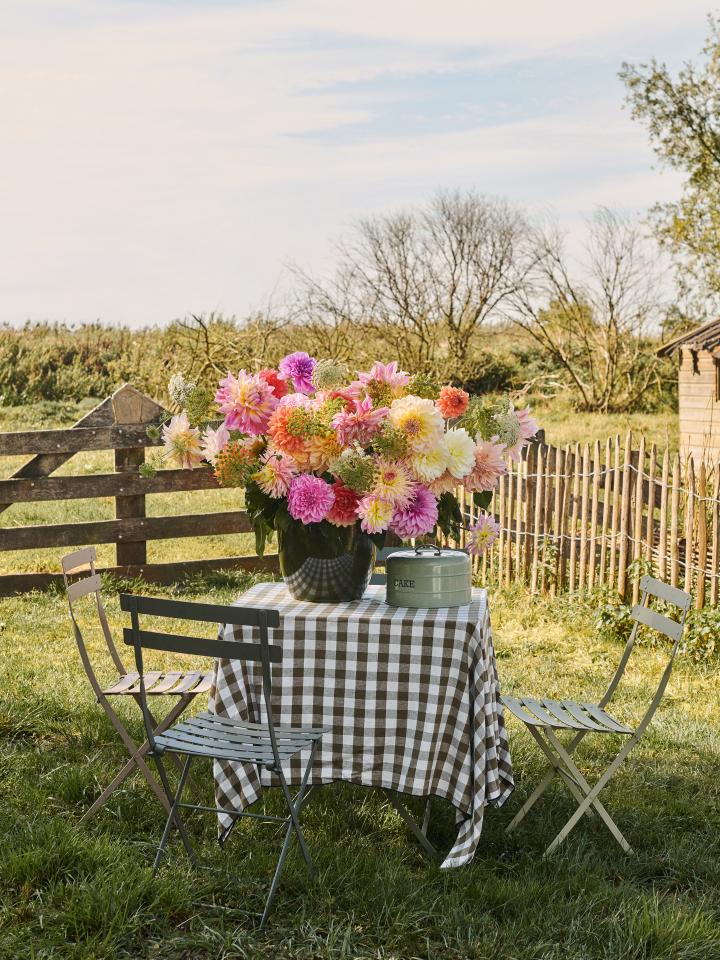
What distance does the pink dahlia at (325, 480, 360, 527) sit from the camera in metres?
3.93

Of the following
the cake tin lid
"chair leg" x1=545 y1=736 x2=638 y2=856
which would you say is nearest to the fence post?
the cake tin lid

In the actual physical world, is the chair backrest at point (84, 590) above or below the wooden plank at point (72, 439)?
below

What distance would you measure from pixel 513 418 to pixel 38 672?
13.1 feet

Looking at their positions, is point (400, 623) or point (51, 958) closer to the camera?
point (51, 958)

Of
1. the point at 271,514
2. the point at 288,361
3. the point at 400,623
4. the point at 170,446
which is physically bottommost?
the point at 400,623

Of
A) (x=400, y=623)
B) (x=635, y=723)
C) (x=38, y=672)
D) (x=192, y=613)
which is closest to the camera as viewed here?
(x=192, y=613)

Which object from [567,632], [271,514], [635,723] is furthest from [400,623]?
[567,632]

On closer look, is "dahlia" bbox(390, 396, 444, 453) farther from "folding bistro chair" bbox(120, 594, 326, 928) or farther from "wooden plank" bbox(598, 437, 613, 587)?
"wooden plank" bbox(598, 437, 613, 587)

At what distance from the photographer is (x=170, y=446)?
13.4ft

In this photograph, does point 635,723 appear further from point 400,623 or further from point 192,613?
point 192,613

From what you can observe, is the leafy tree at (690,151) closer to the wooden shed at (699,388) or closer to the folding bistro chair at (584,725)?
the wooden shed at (699,388)

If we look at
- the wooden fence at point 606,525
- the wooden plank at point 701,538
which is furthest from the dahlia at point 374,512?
the wooden plank at point 701,538

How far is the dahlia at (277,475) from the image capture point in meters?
3.90

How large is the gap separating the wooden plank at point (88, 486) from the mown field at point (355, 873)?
11.2ft
